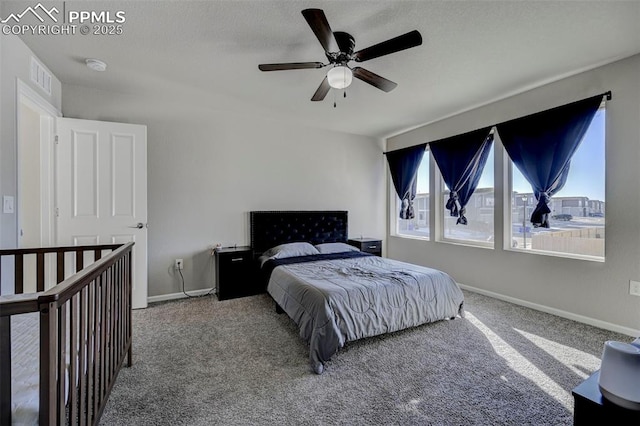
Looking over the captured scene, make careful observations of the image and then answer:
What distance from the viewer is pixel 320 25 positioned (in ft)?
5.42

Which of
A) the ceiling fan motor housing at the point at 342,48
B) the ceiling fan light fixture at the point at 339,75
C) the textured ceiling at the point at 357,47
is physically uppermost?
the textured ceiling at the point at 357,47

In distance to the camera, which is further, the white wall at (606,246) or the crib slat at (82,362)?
the white wall at (606,246)

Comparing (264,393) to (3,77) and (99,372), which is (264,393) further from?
(3,77)

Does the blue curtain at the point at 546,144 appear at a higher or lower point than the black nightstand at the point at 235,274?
higher

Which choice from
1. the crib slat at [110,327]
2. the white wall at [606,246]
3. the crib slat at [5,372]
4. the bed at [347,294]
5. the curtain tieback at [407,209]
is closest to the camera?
the crib slat at [5,372]

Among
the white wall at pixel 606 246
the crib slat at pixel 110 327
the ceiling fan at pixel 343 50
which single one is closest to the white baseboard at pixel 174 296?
the crib slat at pixel 110 327

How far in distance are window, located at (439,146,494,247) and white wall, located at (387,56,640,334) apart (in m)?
0.16

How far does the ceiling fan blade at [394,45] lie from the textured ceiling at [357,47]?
10.7 inches

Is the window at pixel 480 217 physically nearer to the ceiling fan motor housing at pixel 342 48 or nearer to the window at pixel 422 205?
the window at pixel 422 205

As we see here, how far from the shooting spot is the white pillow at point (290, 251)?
11.9 ft

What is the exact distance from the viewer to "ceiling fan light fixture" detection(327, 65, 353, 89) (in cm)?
201

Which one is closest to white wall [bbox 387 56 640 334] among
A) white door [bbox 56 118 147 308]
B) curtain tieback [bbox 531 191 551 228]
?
curtain tieback [bbox 531 191 551 228]

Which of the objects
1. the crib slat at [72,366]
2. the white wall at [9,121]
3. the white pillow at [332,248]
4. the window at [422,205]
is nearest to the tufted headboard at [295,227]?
the white pillow at [332,248]

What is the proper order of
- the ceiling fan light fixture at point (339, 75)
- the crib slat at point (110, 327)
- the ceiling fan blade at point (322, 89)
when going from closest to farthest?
the crib slat at point (110, 327), the ceiling fan light fixture at point (339, 75), the ceiling fan blade at point (322, 89)
